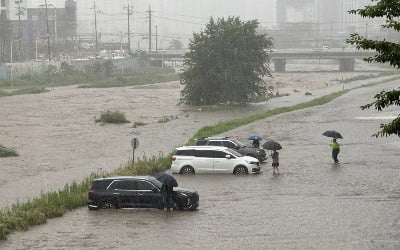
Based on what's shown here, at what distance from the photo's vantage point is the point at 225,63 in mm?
63438

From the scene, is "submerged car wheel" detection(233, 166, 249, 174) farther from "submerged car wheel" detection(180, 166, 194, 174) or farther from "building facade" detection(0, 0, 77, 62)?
"building facade" detection(0, 0, 77, 62)

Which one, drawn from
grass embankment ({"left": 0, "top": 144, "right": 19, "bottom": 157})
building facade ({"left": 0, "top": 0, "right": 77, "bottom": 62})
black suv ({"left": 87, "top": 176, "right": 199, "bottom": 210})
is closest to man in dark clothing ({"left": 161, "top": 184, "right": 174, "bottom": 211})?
black suv ({"left": 87, "top": 176, "right": 199, "bottom": 210})

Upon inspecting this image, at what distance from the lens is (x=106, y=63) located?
10475 centimetres

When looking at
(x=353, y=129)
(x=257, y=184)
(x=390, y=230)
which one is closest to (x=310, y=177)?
Answer: (x=257, y=184)

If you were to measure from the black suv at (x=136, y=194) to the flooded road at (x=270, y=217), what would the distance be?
240 millimetres

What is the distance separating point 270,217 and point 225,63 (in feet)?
144

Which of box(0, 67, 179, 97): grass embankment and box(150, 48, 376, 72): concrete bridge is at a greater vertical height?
box(150, 48, 376, 72): concrete bridge

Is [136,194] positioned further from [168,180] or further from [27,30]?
[27,30]

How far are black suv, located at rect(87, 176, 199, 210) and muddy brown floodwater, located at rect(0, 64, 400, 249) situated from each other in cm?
25

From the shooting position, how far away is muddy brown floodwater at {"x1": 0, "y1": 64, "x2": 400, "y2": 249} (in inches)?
704

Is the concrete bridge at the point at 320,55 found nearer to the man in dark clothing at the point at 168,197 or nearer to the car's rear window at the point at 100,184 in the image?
the car's rear window at the point at 100,184

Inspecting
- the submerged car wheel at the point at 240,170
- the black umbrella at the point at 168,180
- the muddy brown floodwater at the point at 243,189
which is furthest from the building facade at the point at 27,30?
the black umbrella at the point at 168,180

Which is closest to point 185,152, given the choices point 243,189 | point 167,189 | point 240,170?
point 240,170

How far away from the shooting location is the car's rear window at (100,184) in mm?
21219
